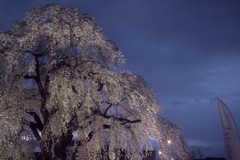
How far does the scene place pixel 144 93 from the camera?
13734 millimetres

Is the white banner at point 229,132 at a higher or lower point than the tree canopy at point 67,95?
higher

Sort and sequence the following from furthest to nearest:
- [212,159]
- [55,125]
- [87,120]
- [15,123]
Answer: [212,159] → [87,120] → [55,125] → [15,123]

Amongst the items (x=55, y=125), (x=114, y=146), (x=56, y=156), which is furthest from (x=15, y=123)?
(x=114, y=146)

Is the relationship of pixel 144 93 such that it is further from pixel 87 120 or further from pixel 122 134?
pixel 87 120

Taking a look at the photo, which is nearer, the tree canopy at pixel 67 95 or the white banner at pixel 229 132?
the tree canopy at pixel 67 95

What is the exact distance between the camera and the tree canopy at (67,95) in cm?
1066

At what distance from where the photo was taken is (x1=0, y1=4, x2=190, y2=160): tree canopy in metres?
10.7

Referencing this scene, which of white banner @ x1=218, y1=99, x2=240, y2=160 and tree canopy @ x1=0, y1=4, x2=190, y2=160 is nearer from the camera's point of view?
tree canopy @ x1=0, y1=4, x2=190, y2=160

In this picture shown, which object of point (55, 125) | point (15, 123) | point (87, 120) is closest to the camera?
point (15, 123)

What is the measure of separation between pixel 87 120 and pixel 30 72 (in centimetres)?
306

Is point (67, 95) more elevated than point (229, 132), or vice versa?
point (229, 132)

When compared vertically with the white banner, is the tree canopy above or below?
below

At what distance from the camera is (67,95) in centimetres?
1052

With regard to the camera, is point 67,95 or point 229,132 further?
point 229,132
